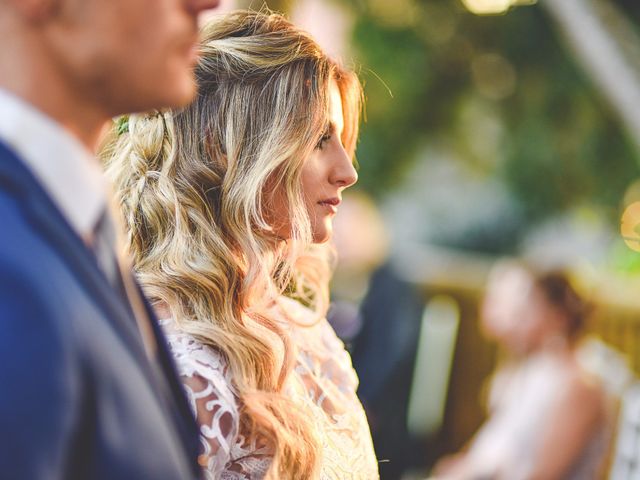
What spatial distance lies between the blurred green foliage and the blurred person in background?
333cm

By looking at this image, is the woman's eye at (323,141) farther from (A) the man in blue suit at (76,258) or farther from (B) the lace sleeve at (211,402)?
(A) the man in blue suit at (76,258)

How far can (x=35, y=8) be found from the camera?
32.1 inches

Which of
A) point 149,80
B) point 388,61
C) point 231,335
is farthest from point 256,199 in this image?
point 388,61

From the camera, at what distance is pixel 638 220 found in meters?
8.95

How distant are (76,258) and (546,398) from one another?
152 inches

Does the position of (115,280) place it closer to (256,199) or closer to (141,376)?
(141,376)

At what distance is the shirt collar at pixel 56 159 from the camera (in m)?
0.78

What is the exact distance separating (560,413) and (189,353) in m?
3.01

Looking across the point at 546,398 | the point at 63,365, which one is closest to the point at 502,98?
the point at 546,398

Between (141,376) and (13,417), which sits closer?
(13,417)

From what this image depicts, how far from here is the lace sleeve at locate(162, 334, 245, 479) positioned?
5.03 feet

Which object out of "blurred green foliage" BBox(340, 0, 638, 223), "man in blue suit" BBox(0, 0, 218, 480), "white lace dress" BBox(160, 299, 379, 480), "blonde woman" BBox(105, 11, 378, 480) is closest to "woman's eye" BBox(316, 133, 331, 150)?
"blonde woman" BBox(105, 11, 378, 480)

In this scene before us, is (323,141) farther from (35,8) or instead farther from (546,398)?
(546,398)

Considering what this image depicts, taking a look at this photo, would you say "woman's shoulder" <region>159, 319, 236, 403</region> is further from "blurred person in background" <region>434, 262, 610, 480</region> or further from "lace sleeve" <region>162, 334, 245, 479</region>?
"blurred person in background" <region>434, 262, 610, 480</region>
